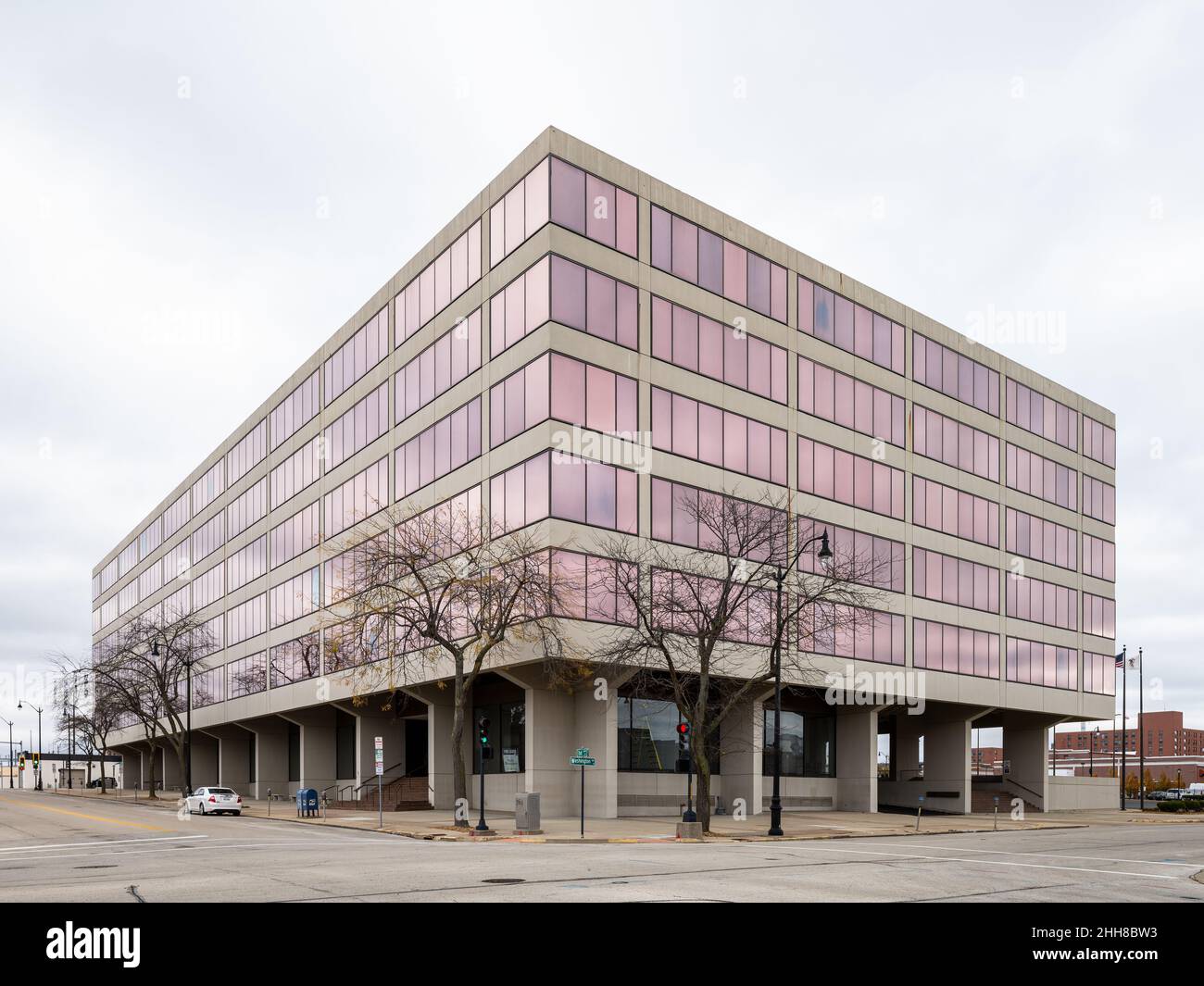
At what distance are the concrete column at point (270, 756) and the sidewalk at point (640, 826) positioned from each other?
2145 centimetres

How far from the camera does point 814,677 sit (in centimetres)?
4938

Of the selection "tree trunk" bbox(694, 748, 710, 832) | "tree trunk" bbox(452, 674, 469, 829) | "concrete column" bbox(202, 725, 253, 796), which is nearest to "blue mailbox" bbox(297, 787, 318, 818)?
"tree trunk" bbox(452, 674, 469, 829)

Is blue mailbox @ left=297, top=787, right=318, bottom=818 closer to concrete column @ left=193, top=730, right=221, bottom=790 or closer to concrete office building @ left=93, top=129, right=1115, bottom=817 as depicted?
concrete office building @ left=93, top=129, right=1115, bottom=817

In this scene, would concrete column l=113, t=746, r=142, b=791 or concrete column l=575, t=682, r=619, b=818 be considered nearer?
concrete column l=575, t=682, r=619, b=818

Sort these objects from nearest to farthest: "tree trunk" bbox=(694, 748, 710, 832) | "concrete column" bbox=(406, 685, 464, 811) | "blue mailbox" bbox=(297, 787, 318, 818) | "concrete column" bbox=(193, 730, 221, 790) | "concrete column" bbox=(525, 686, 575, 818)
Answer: "tree trunk" bbox=(694, 748, 710, 832)
"concrete column" bbox=(525, 686, 575, 818)
"blue mailbox" bbox=(297, 787, 318, 818)
"concrete column" bbox=(406, 685, 464, 811)
"concrete column" bbox=(193, 730, 221, 790)

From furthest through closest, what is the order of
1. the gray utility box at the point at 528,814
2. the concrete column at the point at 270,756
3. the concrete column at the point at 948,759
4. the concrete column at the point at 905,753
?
the concrete column at the point at 270,756
the concrete column at the point at 905,753
the concrete column at the point at 948,759
the gray utility box at the point at 528,814

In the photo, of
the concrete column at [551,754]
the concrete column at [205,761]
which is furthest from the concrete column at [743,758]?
the concrete column at [205,761]

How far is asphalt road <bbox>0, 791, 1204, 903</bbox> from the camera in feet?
48.9

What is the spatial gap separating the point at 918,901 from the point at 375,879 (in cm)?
771

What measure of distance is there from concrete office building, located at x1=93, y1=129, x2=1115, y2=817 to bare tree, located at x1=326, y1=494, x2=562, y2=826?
1184mm

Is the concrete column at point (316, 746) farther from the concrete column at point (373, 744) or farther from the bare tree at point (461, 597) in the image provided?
the bare tree at point (461, 597)

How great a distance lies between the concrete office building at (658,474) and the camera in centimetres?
4200
